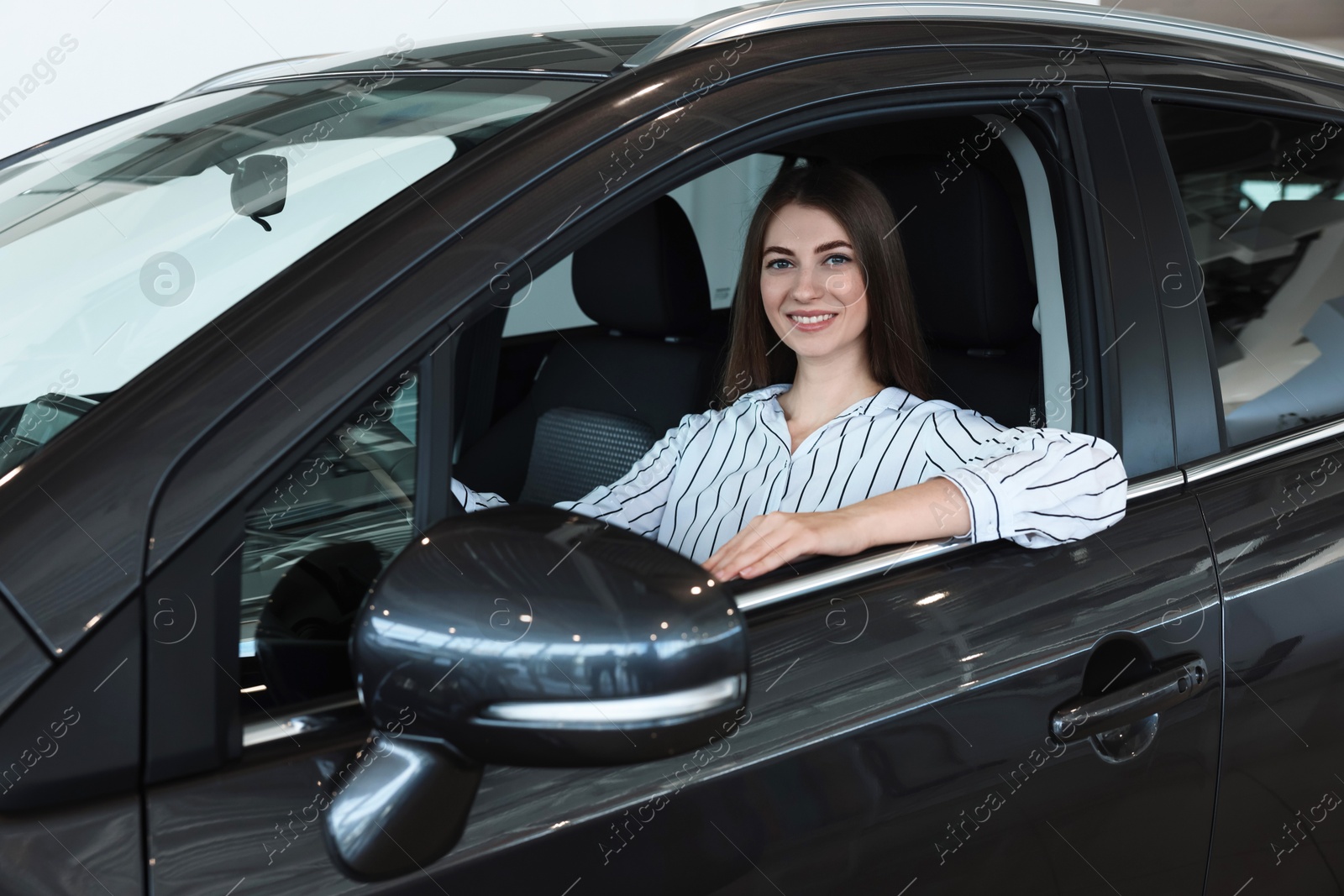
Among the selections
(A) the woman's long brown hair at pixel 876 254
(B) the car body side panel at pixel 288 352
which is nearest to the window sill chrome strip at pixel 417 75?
(B) the car body side panel at pixel 288 352

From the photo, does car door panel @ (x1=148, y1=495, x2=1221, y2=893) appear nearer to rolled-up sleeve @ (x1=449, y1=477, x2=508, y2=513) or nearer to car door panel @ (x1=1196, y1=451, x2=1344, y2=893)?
car door panel @ (x1=1196, y1=451, x2=1344, y2=893)

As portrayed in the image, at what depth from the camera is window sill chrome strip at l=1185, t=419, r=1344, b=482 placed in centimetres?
133

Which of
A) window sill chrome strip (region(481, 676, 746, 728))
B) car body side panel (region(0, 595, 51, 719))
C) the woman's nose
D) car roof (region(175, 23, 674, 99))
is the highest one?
car roof (region(175, 23, 674, 99))

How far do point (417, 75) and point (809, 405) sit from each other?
2.58 ft

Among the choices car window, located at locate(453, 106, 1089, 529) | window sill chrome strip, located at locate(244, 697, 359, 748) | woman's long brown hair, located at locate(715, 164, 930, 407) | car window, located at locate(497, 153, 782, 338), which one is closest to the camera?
window sill chrome strip, located at locate(244, 697, 359, 748)

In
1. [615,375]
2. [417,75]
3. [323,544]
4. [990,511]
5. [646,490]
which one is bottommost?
[646,490]

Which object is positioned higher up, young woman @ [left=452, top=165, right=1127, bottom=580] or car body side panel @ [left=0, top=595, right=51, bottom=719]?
car body side panel @ [left=0, top=595, right=51, bottom=719]

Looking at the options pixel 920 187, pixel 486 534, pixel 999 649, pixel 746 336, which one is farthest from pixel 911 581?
pixel 746 336

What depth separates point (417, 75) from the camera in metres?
1.32

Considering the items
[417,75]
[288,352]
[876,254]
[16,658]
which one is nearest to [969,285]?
[876,254]

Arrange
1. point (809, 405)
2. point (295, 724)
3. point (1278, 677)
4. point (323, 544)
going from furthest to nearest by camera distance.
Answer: point (809, 405)
point (1278, 677)
point (323, 544)
point (295, 724)

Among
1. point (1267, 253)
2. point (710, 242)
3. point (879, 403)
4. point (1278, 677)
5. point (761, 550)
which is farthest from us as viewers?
point (710, 242)

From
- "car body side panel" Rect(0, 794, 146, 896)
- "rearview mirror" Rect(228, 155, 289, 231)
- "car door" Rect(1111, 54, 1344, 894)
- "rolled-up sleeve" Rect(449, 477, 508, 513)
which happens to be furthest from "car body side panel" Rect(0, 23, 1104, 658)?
"rolled-up sleeve" Rect(449, 477, 508, 513)

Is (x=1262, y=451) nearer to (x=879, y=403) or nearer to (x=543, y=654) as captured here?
(x=879, y=403)
